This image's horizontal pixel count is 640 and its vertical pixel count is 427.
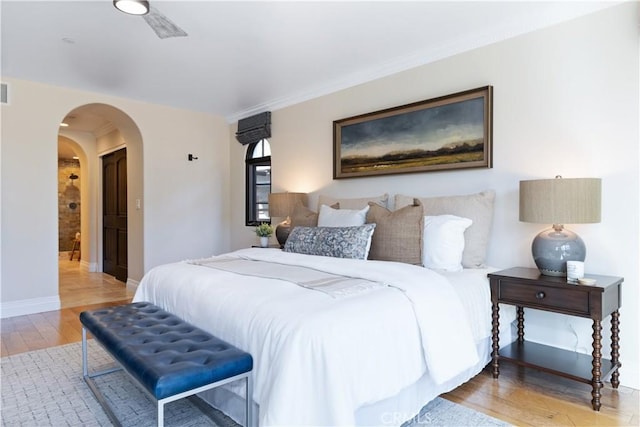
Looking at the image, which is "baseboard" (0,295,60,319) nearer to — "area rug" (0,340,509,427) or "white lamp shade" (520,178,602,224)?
"area rug" (0,340,509,427)

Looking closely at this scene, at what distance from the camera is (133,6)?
2107 millimetres

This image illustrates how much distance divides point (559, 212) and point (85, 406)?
9.67ft

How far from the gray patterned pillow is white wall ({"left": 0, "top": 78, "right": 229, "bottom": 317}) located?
273 cm

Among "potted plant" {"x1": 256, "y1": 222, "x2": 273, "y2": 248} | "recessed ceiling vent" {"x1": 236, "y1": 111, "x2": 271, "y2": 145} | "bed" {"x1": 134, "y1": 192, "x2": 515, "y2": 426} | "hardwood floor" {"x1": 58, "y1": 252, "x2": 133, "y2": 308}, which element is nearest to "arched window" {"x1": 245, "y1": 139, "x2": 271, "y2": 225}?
"recessed ceiling vent" {"x1": 236, "y1": 111, "x2": 271, "y2": 145}

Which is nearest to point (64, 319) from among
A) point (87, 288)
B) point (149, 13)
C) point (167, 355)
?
point (87, 288)

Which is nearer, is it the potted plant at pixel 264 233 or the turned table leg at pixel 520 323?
the turned table leg at pixel 520 323

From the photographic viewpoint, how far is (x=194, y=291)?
7.23 feet

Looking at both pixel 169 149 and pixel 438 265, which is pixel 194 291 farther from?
pixel 169 149

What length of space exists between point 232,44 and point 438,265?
2406 mm

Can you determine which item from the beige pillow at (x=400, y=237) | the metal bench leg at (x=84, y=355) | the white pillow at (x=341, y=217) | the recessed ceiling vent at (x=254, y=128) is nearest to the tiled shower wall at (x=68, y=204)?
the recessed ceiling vent at (x=254, y=128)

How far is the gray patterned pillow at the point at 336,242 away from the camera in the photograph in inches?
109

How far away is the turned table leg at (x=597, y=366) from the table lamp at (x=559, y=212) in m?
0.37

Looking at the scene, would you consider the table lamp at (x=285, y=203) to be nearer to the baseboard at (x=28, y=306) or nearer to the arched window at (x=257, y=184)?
the arched window at (x=257, y=184)

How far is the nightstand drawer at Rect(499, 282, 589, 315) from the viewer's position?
2.14 meters
